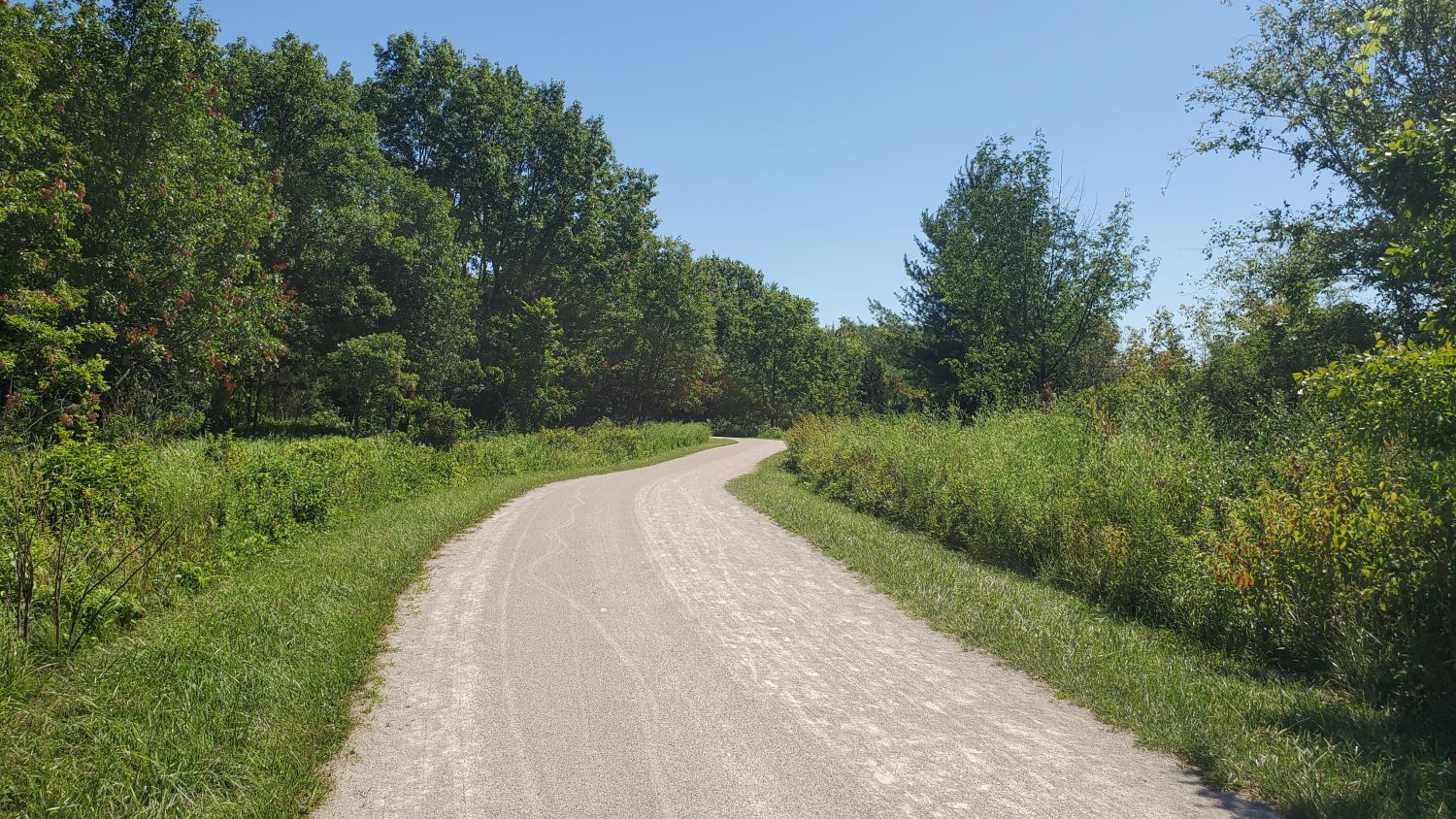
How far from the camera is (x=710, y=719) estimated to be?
4641mm

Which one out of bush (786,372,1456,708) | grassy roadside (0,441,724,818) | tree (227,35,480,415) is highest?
tree (227,35,480,415)

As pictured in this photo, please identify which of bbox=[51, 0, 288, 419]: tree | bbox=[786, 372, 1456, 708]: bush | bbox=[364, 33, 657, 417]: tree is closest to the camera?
bbox=[786, 372, 1456, 708]: bush

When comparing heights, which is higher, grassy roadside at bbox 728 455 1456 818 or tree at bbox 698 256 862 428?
tree at bbox 698 256 862 428

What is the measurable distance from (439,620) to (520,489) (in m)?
11.3

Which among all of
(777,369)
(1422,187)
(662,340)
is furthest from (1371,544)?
(777,369)

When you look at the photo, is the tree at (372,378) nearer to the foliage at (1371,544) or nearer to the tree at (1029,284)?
the tree at (1029,284)

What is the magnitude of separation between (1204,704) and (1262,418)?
7.43 metres

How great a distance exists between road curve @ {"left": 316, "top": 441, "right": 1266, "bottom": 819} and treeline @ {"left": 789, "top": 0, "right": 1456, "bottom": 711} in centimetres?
277

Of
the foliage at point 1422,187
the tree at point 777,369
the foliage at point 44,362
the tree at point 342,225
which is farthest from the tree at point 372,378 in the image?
the tree at point 777,369

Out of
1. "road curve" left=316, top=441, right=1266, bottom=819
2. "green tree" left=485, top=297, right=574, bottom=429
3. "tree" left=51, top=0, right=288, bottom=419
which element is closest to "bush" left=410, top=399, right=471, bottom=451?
"green tree" left=485, top=297, right=574, bottom=429

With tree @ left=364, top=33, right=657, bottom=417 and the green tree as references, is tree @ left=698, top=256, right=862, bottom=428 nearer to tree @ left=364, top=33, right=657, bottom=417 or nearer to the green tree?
tree @ left=364, top=33, right=657, bottom=417

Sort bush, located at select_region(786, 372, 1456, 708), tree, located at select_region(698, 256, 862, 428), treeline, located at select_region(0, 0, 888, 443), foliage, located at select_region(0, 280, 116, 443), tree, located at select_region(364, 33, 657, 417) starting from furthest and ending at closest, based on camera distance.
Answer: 1. tree, located at select_region(698, 256, 862, 428)
2. tree, located at select_region(364, 33, 657, 417)
3. treeline, located at select_region(0, 0, 888, 443)
4. foliage, located at select_region(0, 280, 116, 443)
5. bush, located at select_region(786, 372, 1456, 708)

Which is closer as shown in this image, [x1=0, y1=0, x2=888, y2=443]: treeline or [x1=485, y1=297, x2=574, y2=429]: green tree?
[x1=0, y1=0, x2=888, y2=443]: treeline

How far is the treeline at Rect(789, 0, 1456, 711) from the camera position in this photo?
5383 millimetres
